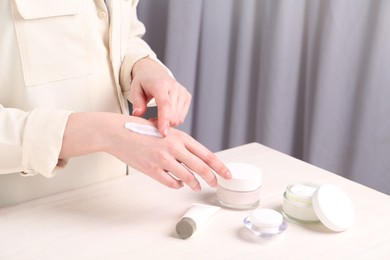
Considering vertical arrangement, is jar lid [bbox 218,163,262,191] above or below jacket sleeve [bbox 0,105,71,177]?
below

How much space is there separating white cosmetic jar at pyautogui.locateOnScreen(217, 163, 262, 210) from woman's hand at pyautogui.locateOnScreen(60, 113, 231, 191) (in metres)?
0.04

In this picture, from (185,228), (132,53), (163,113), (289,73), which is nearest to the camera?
(185,228)

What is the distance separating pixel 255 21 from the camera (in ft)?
4.70

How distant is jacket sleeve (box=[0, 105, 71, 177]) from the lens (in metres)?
0.70

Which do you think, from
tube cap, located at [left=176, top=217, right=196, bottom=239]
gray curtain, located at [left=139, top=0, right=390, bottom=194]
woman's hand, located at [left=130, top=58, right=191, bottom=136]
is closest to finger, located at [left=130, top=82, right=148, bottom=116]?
woman's hand, located at [left=130, top=58, right=191, bottom=136]

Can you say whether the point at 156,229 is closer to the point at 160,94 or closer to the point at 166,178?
the point at 166,178

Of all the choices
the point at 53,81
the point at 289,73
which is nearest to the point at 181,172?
the point at 53,81

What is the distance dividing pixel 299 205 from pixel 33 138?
14.8 inches

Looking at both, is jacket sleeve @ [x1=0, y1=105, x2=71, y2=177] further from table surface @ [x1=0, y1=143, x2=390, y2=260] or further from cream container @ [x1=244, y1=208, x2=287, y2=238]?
cream container @ [x1=244, y1=208, x2=287, y2=238]

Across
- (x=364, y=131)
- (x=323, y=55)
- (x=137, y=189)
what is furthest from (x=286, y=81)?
(x=137, y=189)

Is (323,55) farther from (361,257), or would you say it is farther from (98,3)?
(361,257)

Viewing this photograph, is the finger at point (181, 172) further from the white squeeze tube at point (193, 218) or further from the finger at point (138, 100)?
the finger at point (138, 100)

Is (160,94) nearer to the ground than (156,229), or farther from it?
farther from it

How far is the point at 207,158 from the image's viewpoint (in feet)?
2.39
